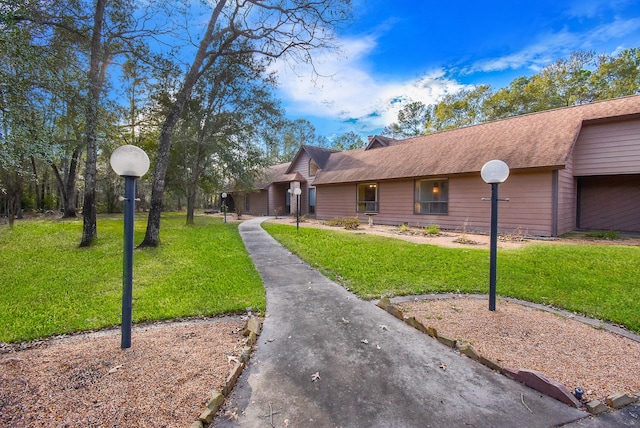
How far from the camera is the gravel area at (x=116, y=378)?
6.56ft

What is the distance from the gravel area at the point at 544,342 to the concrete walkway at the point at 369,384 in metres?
0.38

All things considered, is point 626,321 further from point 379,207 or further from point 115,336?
point 379,207

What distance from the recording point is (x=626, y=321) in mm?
3531

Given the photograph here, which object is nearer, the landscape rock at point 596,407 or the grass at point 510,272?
the landscape rock at point 596,407

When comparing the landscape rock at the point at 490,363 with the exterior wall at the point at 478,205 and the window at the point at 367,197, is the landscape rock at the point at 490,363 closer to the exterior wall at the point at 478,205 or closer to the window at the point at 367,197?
the exterior wall at the point at 478,205

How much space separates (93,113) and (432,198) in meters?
12.7

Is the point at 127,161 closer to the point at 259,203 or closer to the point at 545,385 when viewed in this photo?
the point at 545,385

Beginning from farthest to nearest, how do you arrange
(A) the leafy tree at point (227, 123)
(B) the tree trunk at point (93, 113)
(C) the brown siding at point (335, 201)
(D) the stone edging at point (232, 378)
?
(C) the brown siding at point (335, 201) < (A) the leafy tree at point (227, 123) < (B) the tree trunk at point (93, 113) < (D) the stone edging at point (232, 378)

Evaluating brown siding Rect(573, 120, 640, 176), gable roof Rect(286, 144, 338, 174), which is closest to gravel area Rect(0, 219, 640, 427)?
brown siding Rect(573, 120, 640, 176)

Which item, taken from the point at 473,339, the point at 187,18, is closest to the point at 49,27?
the point at 187,18

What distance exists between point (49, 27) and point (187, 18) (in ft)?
13.1

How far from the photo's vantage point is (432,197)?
1374 centimetres

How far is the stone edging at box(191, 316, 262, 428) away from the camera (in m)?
1.97

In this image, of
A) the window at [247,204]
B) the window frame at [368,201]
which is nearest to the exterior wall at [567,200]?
the window frame at [368,201]
